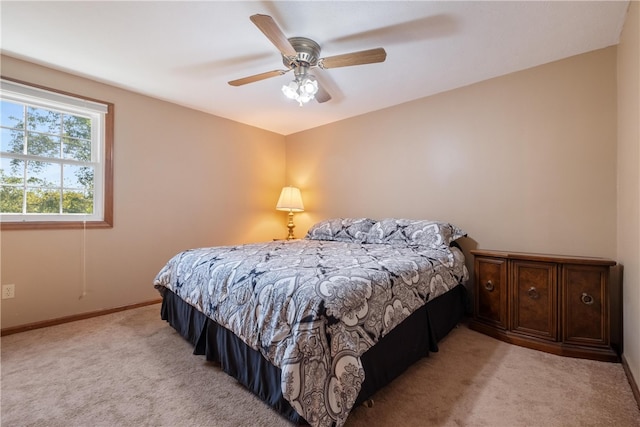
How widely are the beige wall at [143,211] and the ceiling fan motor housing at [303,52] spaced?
1927 mm

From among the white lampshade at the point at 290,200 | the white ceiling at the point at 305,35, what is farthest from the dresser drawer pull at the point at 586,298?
the white lampshade at the point at 290,200

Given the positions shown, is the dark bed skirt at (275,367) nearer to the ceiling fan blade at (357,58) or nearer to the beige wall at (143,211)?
the beige wall at (143,211)

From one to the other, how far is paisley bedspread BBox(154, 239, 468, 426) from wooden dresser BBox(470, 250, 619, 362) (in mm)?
521

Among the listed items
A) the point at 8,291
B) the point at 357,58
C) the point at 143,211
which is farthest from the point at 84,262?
the point at 357,58

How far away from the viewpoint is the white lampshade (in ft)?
13.3

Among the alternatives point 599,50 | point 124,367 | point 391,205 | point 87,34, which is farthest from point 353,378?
point 599,50

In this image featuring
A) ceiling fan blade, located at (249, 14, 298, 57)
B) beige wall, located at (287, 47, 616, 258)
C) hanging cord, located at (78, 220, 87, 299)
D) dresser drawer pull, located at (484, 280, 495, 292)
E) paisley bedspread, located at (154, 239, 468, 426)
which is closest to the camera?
paisley bedspread, located at (154, 239, 468, 426)

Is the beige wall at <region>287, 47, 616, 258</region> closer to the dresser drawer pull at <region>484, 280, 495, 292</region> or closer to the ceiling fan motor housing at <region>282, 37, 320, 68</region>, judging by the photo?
the dresser drawer pull at <region>484, 280, 495, 292</region>

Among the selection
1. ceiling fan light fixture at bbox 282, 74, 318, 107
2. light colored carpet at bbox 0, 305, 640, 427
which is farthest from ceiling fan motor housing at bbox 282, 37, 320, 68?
light colored carpet at bbox 0, 305, 640, 427

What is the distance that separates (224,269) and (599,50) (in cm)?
328

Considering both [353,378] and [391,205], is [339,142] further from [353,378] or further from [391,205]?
[353,378]

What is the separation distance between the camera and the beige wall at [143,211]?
2439 millimetres

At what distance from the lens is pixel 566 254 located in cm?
226

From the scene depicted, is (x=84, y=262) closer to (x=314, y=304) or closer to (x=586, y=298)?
(x=314, y=304)
